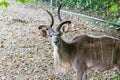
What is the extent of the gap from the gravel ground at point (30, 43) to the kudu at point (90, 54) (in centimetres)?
64

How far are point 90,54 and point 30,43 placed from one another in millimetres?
2798

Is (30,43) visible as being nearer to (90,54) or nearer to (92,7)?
(90,54)

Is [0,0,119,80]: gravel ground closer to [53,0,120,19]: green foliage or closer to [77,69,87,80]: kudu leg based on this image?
[77,69,87,80]: kudu leg

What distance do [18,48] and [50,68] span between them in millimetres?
1449

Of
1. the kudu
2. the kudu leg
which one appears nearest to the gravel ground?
the kudu leg

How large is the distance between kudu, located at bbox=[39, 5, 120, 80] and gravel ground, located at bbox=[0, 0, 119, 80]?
64 cm

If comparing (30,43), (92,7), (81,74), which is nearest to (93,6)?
(92,7)

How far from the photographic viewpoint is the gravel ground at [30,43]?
615 cm

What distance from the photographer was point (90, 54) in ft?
17.8

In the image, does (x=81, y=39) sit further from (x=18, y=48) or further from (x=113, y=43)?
(x=18, y=48)

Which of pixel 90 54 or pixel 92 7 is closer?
pixel 90 54

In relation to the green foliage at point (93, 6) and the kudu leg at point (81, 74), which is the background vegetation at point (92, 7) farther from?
the kudu leg at point (81, 74)

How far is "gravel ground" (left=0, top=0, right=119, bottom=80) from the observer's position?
6152mm

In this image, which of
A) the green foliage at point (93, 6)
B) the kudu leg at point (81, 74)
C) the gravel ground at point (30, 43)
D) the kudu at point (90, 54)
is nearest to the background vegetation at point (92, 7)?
the green foliage at point (93, 6)
